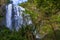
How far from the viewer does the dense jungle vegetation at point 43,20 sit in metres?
3.64

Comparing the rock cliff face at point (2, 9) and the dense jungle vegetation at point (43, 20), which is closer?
the dense jungle vegetation at point (43, 20)

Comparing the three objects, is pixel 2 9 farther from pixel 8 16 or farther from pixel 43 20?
pixel 43 20

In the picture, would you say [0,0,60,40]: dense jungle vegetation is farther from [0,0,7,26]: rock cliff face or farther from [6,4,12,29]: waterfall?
[6,4,12,29]: waterfall

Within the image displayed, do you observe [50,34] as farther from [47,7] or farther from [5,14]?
[5,14]

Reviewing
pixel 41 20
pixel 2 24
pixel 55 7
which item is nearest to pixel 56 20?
pixel 41 20

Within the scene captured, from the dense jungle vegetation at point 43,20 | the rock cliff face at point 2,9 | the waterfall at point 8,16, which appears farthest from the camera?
the waterfall at point 8,16

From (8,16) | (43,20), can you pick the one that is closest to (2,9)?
(8,16)

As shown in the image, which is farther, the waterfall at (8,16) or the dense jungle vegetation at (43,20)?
the waterfall at (8,16)

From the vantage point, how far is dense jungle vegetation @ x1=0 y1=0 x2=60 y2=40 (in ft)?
12.0

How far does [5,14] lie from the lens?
25.7 feet

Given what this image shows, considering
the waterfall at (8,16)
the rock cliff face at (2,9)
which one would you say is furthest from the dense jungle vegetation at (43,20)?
the waterfall at (8,16)

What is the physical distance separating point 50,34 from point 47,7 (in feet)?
4.17

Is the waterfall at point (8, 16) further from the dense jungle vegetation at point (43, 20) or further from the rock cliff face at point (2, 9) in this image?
the dense jungle vegetation at point (43, 20)

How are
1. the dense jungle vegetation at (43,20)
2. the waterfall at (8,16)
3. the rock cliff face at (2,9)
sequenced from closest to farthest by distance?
the dense jungle vegetation at (43,20)
the rock cliff face at (2,9)
the waterfall at (8,16)
